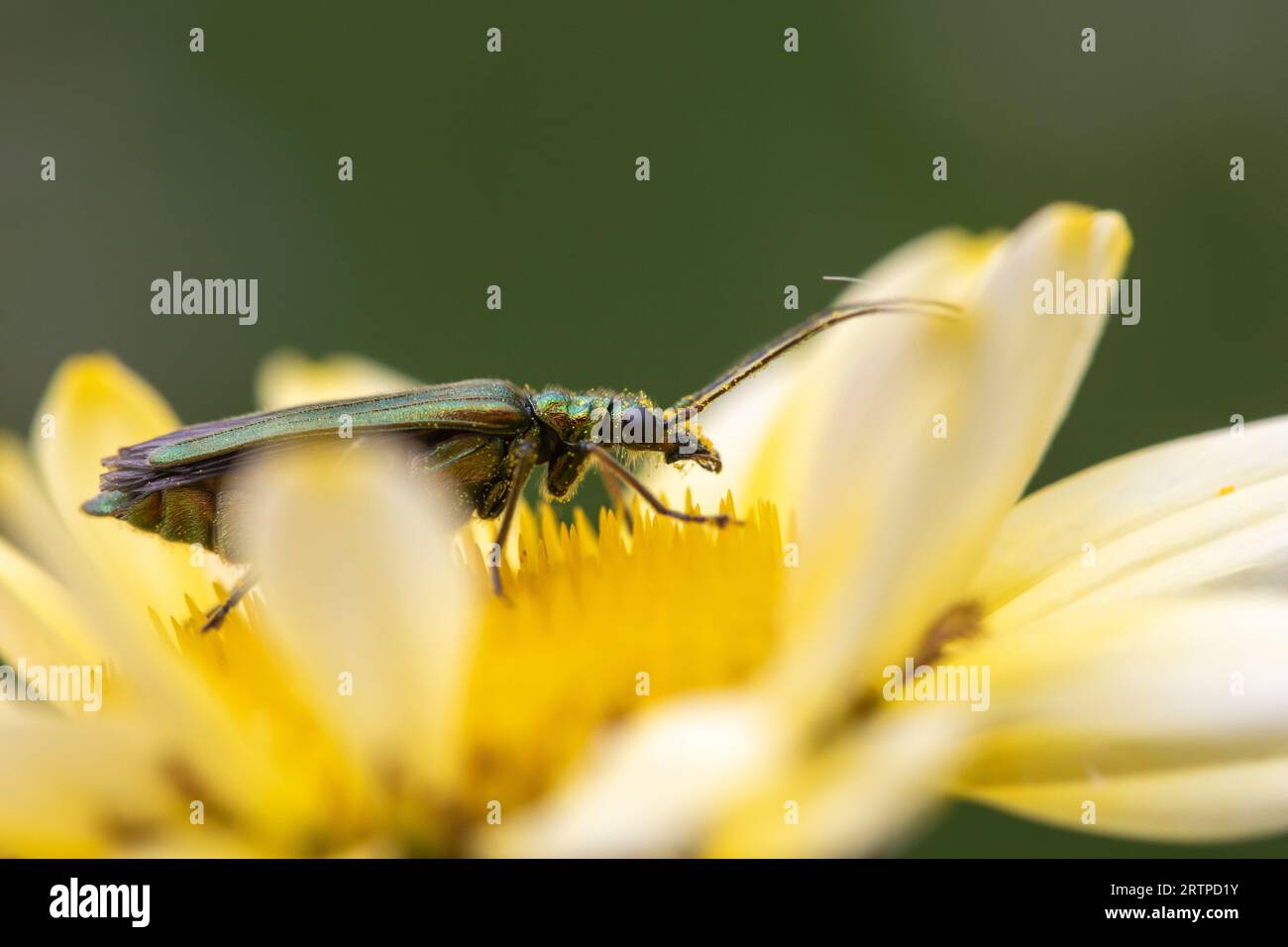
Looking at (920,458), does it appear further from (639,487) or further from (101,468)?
(101,468)

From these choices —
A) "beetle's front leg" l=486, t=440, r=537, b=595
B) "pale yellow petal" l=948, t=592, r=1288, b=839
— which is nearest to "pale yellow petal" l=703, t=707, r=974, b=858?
"pale yellow petal" l=948, t=592, r=1288, b=839

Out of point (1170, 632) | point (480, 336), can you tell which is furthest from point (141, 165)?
point (1170, 632)

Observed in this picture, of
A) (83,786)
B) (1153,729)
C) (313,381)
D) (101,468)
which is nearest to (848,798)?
(1153,729)

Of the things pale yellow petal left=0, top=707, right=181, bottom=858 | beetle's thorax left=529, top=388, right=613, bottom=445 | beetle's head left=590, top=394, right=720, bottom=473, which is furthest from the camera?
beetle's thorax left=529, top=388, right=613, bottom=445

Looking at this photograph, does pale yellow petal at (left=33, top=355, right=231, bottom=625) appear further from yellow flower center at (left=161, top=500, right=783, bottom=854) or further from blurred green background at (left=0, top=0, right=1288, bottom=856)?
blurred green background at (left=0, top=0, right=1288, bottom=856)

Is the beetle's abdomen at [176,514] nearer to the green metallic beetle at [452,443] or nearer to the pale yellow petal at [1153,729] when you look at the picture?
the green metallic beetle at [452,443]

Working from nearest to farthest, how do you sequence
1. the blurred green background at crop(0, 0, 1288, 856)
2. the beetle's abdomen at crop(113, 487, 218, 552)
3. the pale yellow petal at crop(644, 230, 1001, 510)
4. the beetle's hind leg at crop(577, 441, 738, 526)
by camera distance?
the beetle's hind leg at crop(577, 441, 738, 526)
the pale yellow petal at crop(644, 230, 1001, 510)
the beetle's abdomen at crop(113, 487, 218, 552)
the blurred green background at crop(0, 0, 1288, 856)
